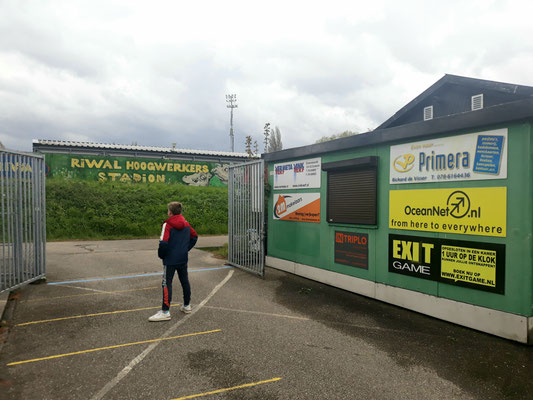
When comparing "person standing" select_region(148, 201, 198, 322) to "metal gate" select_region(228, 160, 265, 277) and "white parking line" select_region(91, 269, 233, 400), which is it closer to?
"white parking line" select_region(91, 269, 233, 400)

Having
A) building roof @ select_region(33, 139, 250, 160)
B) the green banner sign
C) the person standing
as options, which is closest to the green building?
the person standing

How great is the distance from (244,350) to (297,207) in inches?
189

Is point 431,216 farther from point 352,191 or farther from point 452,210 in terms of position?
point 352,191

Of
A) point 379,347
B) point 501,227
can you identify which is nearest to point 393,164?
point 501,227

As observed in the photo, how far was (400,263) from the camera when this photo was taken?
20.7 feet

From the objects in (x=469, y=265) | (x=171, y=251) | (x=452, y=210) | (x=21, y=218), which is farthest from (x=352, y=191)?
(x=21, y=218)

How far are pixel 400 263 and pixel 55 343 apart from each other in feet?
18.2

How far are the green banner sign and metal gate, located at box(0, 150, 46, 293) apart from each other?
56.2ft

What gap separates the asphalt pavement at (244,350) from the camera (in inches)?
141

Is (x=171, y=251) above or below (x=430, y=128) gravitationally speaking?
below

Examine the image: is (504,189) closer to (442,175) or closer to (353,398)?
(442,175)

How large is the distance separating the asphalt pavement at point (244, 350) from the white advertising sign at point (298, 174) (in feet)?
8.60

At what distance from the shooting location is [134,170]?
2523 centimetres

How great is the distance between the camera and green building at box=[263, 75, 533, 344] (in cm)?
484
